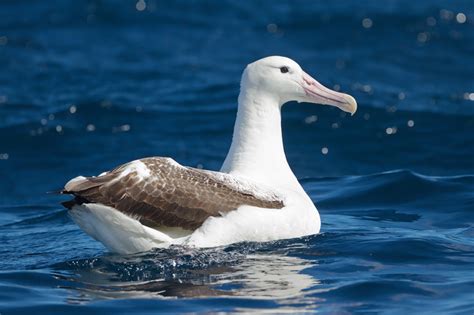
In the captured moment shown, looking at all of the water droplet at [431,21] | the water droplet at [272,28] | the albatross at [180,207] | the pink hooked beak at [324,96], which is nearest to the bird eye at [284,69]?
the pink hooked beak at [324,96]

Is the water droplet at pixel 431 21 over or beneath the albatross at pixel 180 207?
over

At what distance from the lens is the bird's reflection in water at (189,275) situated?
7988mm

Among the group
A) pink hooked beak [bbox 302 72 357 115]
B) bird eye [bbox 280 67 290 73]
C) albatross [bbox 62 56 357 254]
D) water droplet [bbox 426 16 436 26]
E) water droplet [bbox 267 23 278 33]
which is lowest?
albatross [bbox 62 56 357 254]

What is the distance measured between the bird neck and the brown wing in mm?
640

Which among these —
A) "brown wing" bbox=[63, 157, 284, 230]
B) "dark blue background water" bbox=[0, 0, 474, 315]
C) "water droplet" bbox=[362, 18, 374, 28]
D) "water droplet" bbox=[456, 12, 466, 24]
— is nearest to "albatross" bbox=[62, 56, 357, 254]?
"brown wing" bbox=[63, 157, 284, 230]

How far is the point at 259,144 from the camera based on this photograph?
383 inches

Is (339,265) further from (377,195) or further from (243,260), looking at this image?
(377,195)

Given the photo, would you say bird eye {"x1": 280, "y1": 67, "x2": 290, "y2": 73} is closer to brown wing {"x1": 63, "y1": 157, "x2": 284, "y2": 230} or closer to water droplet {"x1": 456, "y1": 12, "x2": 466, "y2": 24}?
brown wing {"x1": 63, "y1": 157, "x2": 284, "y2": 230}

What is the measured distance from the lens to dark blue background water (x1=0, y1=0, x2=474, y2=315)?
8.20m

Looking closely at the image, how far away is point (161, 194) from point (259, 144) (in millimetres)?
1351

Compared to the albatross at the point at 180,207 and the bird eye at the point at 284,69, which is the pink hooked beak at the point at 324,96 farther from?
the albatross at the point at 180,207

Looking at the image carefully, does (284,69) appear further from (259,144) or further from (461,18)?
(461,18)

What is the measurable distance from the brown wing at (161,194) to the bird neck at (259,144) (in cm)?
64

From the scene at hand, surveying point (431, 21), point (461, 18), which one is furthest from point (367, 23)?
point (461, 18)
